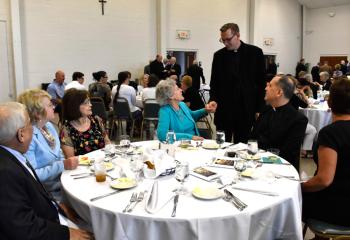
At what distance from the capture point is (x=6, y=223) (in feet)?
4.56

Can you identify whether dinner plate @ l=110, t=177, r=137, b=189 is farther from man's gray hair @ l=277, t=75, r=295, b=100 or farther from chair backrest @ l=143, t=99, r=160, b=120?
chair backrest @ l=143, t=99, r=160, b=120

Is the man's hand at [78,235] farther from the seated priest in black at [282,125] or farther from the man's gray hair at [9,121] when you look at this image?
the seated priest in black at [282,125]

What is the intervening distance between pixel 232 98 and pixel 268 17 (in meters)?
11.9

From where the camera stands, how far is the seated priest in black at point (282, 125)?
2.73m

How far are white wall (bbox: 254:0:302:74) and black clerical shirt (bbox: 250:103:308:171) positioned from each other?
1148 centimetres

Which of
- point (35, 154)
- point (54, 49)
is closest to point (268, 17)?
point (54, 49)

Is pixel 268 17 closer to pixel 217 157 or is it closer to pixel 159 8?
pixel 159 8

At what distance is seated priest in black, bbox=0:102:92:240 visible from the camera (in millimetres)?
1402

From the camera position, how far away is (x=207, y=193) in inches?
69.0

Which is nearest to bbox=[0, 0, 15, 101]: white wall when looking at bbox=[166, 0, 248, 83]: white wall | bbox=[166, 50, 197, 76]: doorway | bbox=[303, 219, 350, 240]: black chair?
bbox=[166, 0, 248, 83]: white wall

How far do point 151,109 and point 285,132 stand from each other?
350 cm

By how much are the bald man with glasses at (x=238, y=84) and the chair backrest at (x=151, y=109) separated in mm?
2342

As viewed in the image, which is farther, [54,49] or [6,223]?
[54,49]

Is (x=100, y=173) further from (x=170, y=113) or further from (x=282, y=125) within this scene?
(x=282, y=125)
